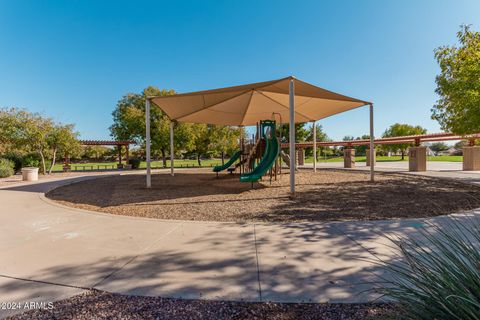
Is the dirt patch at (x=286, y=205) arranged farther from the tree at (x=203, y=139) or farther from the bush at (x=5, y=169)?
the tree at (x=203, y=139)

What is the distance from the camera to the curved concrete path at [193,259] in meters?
2.37

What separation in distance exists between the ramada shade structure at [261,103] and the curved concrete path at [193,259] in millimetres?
3451

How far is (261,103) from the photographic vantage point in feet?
41.3

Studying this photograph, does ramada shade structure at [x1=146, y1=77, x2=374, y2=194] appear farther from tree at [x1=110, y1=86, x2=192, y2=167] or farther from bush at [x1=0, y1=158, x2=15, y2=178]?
bush at [x1=0, y1=158, x2=15, y2=178]

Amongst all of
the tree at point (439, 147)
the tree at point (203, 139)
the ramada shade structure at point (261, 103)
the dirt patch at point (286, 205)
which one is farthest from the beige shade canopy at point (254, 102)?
the tree at point (439, 147)

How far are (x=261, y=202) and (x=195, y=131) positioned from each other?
64.4ft

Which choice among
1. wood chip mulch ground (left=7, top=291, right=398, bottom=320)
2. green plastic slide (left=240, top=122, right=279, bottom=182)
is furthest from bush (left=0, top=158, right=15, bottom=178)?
wood chip mulch ground (left=7, top=291, right=398, bottom=320)

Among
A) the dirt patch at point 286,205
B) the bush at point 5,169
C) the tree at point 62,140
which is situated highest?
the tree at point 62,140

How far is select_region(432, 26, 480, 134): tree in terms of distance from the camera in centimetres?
772

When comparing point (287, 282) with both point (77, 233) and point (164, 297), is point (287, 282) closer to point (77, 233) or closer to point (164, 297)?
point (164, 297)

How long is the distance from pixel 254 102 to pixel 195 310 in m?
11.2

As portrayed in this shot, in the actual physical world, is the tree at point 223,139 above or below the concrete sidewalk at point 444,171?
above

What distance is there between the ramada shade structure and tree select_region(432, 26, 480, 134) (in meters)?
2.78

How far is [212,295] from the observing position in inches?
89.7
